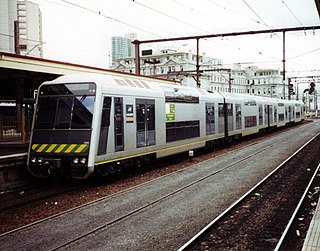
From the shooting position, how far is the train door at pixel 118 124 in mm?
13158

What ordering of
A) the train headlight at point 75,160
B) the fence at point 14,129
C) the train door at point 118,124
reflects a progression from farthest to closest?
the fence at point 14,129 → the train door at point 118,124 → the train headlight at point 75,160

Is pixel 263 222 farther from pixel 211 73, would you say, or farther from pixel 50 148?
pixel 211 73

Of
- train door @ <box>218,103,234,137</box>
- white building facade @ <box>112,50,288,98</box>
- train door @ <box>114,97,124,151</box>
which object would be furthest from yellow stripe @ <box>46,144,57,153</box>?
white building facade @ <box>112,50,288,98</box>

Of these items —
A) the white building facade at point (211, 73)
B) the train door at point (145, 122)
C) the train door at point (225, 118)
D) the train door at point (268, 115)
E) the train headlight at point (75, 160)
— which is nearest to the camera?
the train headlight at point (75, 160)

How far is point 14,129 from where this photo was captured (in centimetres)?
1789

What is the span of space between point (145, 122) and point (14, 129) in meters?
6.43

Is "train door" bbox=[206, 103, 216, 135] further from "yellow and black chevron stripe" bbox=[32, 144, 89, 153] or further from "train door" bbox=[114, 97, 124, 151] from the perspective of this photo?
"yellow and black chevron stripe" bbox=[32, 144, 89, 153]

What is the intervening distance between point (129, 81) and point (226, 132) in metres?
12.2

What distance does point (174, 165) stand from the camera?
715 inches

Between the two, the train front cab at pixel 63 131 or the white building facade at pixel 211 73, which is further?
the white building facade at pixel 211 73

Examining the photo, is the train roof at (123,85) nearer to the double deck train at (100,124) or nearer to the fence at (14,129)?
the double deck train at (100,124)

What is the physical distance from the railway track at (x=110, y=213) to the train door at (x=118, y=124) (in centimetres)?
152

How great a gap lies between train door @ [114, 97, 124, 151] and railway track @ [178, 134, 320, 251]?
4.38 m

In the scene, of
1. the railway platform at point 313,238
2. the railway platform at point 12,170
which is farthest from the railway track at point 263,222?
the railway platform at point 12,170
